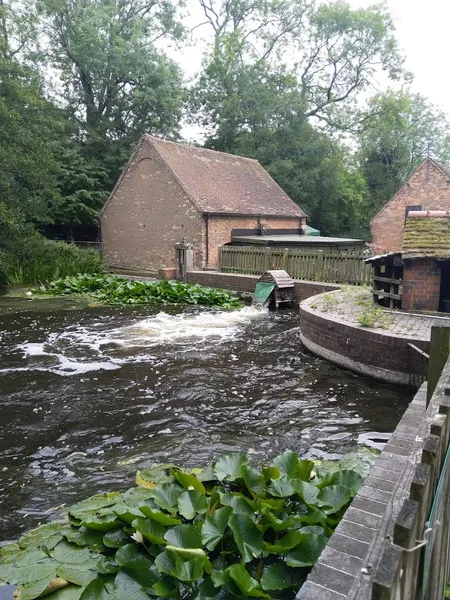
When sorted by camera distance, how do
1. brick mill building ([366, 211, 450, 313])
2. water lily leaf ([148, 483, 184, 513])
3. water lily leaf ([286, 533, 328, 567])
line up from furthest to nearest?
brick mill building ([366, 211, 450, 313]) → water lily leaf ([148, 483, 184, 513]) → water lily leaf ([286, 533, 328, 567])

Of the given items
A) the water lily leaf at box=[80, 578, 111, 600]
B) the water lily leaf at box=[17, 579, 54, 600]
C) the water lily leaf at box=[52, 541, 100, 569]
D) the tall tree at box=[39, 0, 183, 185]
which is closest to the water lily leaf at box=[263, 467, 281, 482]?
the water lily leaf at box=[52, 541, 100, 569]

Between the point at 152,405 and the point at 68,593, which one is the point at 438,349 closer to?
the point at 68,593

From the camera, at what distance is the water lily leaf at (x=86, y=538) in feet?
12.0

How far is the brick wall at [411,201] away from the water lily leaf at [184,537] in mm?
27008

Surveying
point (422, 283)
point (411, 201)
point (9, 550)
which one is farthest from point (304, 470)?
point (411, 201)

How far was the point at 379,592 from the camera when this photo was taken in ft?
4.59

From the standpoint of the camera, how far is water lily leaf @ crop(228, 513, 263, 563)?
3.20 m

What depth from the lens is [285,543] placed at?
3.27 m

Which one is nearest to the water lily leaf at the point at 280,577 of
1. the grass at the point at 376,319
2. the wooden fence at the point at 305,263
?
A: the grass at the point at 376,319

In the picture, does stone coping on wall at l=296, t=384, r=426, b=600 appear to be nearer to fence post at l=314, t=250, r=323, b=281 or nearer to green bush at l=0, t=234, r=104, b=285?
fence post at l=314, t=250, r=323, b=281

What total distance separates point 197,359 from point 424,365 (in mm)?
4534

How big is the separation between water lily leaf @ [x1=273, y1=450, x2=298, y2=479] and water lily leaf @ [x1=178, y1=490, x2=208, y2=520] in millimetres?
863

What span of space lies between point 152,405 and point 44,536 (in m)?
3.71

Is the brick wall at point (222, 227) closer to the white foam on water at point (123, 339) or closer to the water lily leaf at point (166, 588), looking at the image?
the white foam on water at point (123, 339)
